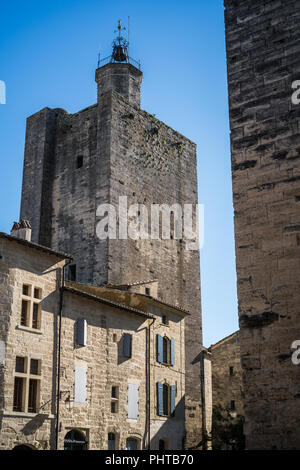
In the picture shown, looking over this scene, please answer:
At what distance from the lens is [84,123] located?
96.3ft

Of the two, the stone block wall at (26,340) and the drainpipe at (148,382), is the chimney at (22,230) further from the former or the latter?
the drainpipe at (148,382)

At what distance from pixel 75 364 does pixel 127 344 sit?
301 centimetres

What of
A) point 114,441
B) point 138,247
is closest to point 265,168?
point 114,441

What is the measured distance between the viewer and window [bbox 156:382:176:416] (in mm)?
22359

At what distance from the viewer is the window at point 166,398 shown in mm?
22359

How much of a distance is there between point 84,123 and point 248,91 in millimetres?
19860

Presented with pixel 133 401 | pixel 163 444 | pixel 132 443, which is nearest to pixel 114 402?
pixel 133 401

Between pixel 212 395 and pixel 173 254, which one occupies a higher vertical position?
pixel 173 254

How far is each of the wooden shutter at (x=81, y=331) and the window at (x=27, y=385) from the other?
5.86 feet

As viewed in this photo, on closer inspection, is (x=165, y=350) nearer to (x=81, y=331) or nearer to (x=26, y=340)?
(x=81, y=331)

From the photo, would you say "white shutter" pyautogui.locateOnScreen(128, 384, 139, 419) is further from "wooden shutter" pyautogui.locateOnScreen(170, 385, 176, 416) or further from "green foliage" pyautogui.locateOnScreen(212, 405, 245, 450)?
"green foliage" pyautogui.locateOnScreen(212, 405, 245, 450)

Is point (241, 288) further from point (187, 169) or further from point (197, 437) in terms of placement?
point (187, 169)

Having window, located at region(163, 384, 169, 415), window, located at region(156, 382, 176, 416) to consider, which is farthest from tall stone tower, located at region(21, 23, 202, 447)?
window, located at region(163, 384, 169, 415)
